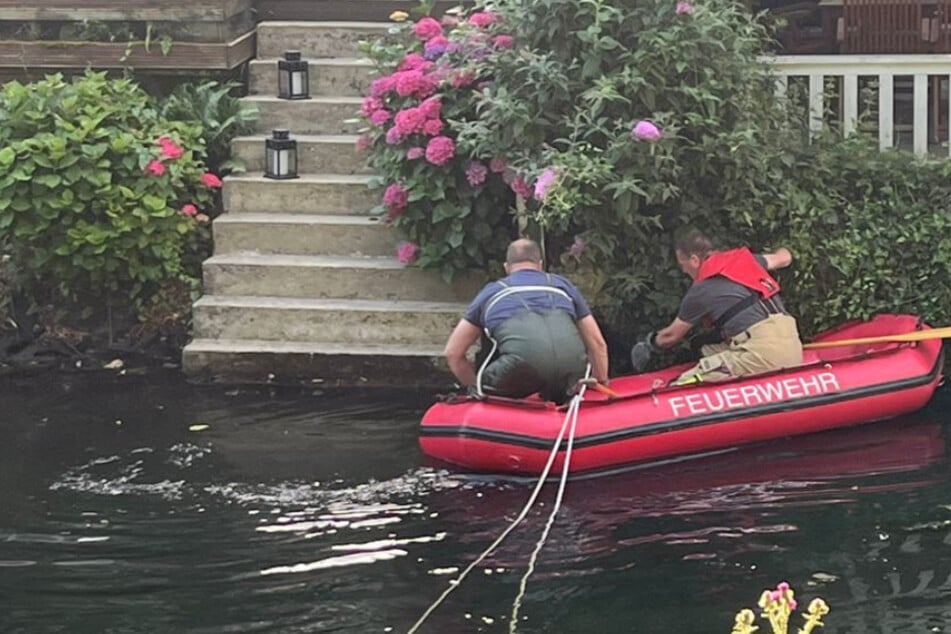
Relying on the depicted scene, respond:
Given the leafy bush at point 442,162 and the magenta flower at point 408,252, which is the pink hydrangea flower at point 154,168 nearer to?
the leafy bush at point 442,162

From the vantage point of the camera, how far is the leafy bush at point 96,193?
374 inches

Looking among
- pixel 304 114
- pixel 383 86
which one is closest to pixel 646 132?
pixel 383 86

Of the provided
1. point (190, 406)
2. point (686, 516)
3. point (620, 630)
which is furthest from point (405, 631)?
point (190, 406)

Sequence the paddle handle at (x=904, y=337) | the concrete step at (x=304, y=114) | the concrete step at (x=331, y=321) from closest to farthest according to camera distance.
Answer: the paddle handle at (x=904, y=337) < the concrete step at (x=331, y=321) < the concrete step at (x=304, y=114)

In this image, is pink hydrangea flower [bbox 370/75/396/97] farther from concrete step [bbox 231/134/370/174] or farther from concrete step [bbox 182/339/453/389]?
concrete step [bbox 182/339/453/389]

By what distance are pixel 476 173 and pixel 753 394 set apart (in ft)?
6.94

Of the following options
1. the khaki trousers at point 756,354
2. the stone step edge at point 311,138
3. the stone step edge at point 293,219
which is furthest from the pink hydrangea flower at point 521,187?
the stone step edge at point 311,138

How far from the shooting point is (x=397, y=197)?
9391 millimetres

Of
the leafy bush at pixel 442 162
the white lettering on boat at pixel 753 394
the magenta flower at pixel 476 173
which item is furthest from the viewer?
the leafy bush at pixel 442 162

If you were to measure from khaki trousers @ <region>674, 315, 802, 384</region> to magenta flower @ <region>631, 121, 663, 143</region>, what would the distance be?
1.06 metres

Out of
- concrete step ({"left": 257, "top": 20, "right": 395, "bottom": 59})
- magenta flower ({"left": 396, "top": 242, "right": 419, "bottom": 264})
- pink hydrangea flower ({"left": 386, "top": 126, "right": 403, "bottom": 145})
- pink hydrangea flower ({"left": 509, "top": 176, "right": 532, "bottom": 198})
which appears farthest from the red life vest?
concrete step ({"left": 257, "top": 20, "right": 395, "bottom": 59})

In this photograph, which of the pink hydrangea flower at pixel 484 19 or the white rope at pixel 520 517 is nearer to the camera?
the white rope at pixel 520 517

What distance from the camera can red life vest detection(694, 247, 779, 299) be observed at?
833 cm

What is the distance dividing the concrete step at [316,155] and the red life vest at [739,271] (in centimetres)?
283
